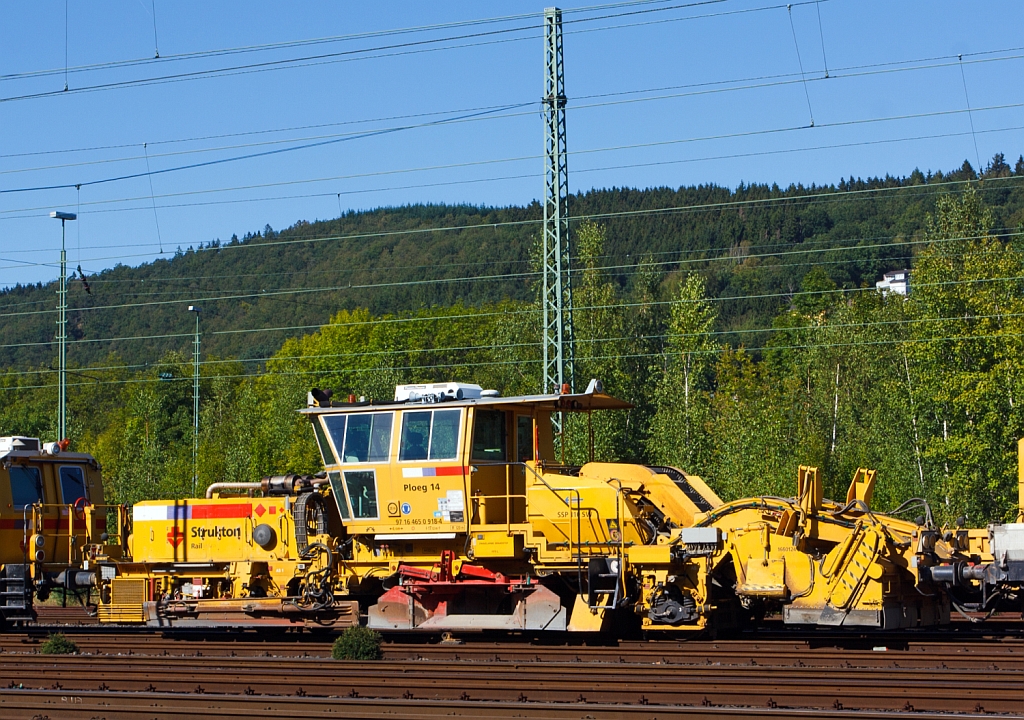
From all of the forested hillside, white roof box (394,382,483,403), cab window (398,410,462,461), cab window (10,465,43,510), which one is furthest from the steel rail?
the forested hillside

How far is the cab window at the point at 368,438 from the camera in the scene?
1722 cm

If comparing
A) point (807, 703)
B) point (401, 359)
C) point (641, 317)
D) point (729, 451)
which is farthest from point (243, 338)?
point (807, 703)

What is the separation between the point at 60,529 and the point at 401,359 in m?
57.8

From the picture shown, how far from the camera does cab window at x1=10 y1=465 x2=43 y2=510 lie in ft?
66.7

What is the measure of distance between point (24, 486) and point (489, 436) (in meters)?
9.01

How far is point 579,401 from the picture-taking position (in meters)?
17.4

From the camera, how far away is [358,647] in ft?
48.4

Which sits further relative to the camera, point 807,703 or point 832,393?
point 832,393

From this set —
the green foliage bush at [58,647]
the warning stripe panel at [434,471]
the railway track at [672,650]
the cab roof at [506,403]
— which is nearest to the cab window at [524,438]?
the cab roof at [506,403]

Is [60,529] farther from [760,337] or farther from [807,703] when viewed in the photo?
[760,337]

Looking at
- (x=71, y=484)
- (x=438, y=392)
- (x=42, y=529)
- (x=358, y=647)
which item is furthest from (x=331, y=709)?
(x=71, y=484)

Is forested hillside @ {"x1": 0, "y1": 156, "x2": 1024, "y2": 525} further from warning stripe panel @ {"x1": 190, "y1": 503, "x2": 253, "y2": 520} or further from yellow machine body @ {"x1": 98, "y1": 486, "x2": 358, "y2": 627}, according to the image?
warning stripe panel @ {"x1": 190, "y1": 503, "x2": 253, "y2": 520}

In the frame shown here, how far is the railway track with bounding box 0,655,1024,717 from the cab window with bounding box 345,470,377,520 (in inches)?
124

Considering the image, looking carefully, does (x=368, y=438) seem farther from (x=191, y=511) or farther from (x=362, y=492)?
(x=191, y=511)
